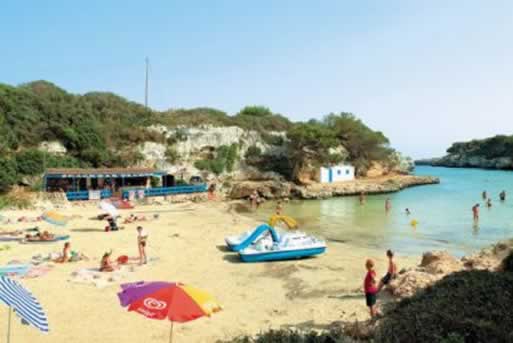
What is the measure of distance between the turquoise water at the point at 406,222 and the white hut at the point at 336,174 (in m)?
10.7

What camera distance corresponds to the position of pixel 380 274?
481 inches

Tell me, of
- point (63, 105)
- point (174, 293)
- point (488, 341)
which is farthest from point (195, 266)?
point (63, 105)

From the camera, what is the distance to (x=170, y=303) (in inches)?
217

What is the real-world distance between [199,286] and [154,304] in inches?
216

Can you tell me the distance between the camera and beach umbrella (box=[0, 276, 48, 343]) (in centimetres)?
494

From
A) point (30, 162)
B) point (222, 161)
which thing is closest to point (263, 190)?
point (222, 161)

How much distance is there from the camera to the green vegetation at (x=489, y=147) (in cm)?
10400

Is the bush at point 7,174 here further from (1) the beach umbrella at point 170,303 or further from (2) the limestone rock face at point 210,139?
(1) the beach umbrella at point 170,303

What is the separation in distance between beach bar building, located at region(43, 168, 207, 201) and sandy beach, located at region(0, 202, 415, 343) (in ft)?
34.3

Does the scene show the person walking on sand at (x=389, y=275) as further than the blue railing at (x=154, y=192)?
No

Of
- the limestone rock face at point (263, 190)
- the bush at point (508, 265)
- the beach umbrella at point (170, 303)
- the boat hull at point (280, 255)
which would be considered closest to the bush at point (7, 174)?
the limestone rock face at point (263, 190)

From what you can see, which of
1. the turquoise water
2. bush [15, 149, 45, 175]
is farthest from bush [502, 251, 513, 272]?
bush [15, 149, 45, 175]

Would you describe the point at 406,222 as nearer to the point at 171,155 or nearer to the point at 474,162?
the point at 171,155

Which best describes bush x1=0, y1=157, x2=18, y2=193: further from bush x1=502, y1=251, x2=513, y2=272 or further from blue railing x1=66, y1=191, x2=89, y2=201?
bush x1=502, y1=251, x2=513, y2=272
